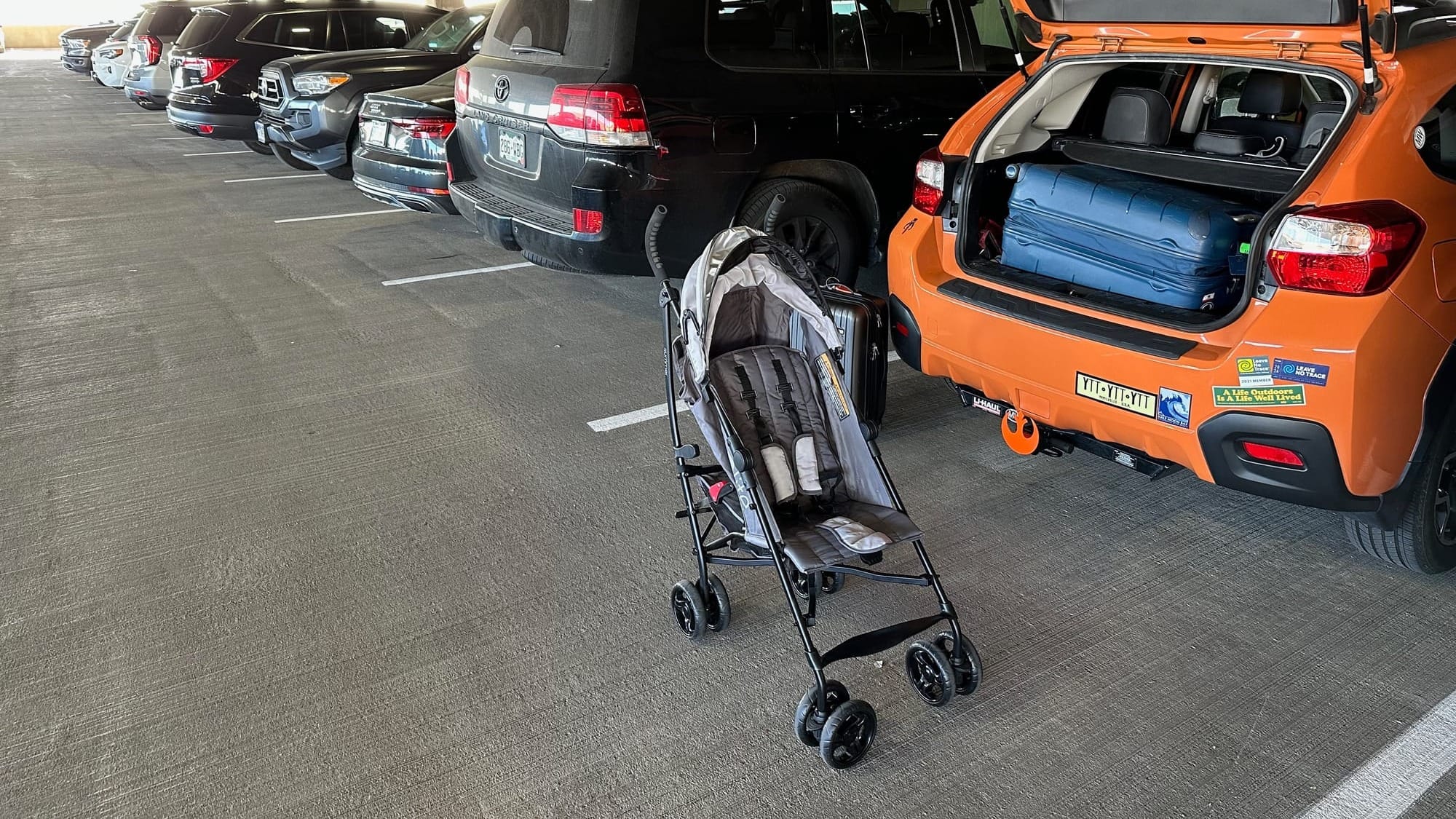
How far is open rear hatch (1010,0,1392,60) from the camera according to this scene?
10.3 feet

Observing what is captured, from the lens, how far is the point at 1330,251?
300 centimetres

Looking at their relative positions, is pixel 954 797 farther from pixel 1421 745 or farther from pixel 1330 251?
pixel 1330 251

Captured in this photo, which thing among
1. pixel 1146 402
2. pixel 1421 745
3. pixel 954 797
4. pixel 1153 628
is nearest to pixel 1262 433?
pixel 1146 402

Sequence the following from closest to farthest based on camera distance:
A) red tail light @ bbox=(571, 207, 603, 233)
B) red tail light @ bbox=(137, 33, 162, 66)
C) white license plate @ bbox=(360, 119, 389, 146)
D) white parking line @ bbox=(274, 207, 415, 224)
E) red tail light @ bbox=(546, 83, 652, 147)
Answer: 1. red tail light @ bbox=(546, 83, 652, 147)
2. red tail light @ bbox=(571, 207, 603, 233)
3. white license plate @ bbox=(360, 119, 389, 146)
4. white parking line @ bbox=(274, 207, 415, 224)
5. red tail light @ bbox=(137, 33, 162, 66)

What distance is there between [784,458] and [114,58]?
65.4ft

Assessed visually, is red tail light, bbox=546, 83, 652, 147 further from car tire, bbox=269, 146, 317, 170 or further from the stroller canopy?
car tire, bbox=269, 146, 317, 170

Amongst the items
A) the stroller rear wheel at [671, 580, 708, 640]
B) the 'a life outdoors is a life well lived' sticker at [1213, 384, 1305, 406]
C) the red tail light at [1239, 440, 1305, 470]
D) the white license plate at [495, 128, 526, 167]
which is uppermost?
the white license plate at [495, 128, 526, 167]

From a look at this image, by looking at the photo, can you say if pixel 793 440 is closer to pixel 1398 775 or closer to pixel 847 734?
pixel 847 734

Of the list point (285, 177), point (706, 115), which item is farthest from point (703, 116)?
point (285, 177)

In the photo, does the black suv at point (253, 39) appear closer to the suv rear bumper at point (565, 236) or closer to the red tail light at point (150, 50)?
the red tail light at point (150, 50)

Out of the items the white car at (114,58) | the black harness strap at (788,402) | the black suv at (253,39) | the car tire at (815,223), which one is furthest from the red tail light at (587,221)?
the white car at (114,58)

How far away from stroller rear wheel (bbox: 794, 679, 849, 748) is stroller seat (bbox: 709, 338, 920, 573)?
468 mm

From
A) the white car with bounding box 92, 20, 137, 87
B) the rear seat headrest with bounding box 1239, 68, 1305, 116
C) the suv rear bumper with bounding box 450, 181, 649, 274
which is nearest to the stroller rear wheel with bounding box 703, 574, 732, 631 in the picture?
the suv rear bumper with bounding box 450, 181, 649, 274

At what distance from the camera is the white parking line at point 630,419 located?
4.75 m
